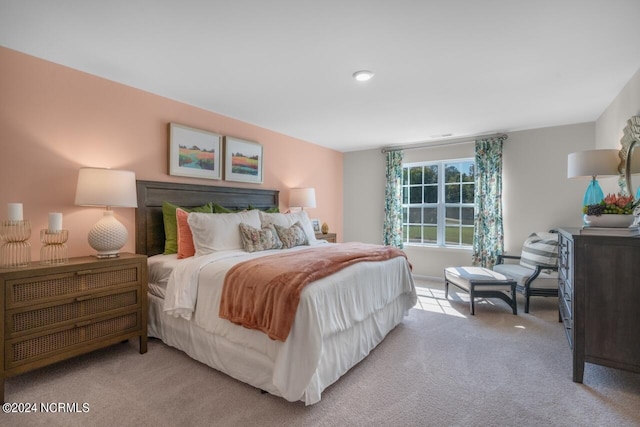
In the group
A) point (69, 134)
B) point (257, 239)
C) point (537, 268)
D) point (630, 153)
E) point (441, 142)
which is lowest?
point (537, 268)

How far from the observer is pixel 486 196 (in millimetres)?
4609

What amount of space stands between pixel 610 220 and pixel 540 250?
1852 millimetres

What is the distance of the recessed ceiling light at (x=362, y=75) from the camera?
2604 millimetres

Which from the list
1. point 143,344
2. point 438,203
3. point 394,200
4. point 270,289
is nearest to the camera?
point 270,289

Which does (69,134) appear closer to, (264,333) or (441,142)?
(264,333)

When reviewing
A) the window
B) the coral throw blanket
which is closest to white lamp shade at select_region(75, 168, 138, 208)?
A: the coral throw blanket

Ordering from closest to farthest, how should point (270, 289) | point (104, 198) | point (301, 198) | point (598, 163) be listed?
point (270, 289), point (104, 198), point (598, 163), point (301, 198)

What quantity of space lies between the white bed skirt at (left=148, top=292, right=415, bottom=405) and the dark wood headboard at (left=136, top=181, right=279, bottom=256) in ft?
2.01

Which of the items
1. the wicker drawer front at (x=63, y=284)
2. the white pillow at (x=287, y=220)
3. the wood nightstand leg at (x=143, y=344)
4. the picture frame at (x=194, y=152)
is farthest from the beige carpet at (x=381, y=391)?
the picture frame at (x=194, y=152)

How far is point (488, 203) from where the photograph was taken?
460cm

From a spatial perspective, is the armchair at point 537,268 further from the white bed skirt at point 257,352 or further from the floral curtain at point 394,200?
the white bed skirt at point 257,352

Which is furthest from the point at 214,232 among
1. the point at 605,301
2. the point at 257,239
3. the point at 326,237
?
the point at 605,301

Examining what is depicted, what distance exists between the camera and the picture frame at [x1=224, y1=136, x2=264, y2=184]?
3834 millimetres

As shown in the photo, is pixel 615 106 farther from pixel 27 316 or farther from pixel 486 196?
pixel 27 316
